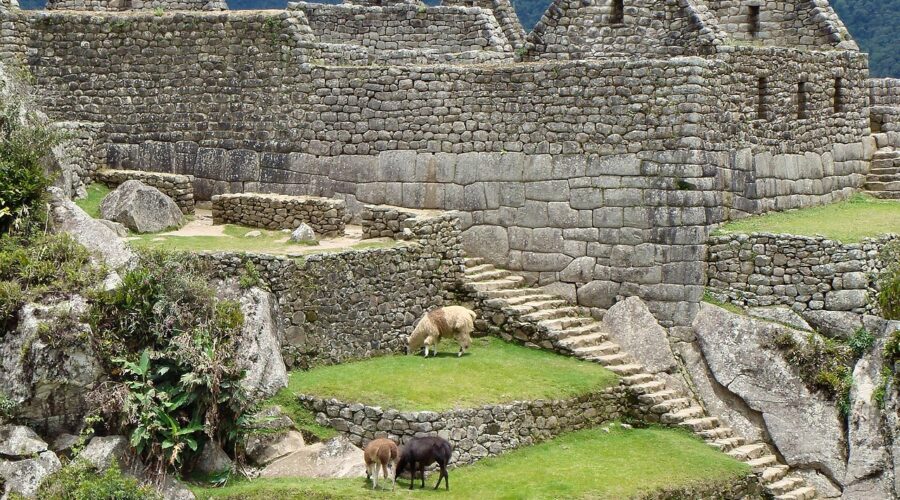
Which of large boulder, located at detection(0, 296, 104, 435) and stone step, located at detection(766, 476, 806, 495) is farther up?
large boulder, located at detection(0, 296, 104, 435)

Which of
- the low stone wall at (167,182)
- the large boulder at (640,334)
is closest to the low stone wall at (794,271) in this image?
the large boulder at (640,334)

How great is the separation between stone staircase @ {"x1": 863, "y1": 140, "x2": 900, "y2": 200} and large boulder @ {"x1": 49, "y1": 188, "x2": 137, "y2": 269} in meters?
14.8

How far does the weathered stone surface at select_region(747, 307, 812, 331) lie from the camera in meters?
29.0

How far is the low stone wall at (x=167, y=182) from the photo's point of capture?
105 feet

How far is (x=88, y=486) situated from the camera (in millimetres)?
23922

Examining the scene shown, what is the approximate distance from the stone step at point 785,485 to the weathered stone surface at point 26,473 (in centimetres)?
1095

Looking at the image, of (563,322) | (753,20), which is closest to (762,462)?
(563,322)

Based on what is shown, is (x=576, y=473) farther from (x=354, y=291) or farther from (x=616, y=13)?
(x=616, y=13)

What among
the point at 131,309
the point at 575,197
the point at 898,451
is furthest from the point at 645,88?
the point at 131,309

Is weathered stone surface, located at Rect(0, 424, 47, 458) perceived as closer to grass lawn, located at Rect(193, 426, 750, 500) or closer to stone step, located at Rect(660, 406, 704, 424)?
grass lawn, located at Rect(193, 426, 750, 500)

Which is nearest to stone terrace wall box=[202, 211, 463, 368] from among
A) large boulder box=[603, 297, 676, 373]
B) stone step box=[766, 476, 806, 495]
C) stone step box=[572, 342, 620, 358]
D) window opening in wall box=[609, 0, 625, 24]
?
stone step box=[572, 342, 620, 358]

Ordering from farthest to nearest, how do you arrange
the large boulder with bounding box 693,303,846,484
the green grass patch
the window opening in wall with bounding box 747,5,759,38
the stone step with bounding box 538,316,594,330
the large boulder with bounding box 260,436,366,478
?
the window opening in wall with bounding box 747,5,759,38 < the green grass patch < the stone step with bounding box 538,316,594,330 < the large boulder with bounding box 693,303,846,484 < the large boulder with bounding box 260,436,366,478

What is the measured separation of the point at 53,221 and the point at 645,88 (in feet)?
33.1

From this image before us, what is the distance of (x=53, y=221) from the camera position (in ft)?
91.8
